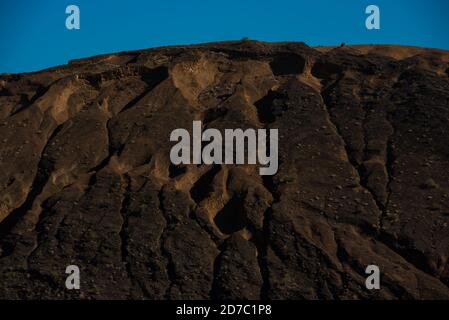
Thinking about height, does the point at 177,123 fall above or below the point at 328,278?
above

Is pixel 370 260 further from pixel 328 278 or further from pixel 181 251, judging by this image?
pixel 181 251

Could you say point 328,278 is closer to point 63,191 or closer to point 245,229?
point 245,229

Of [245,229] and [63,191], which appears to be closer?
[245,229]

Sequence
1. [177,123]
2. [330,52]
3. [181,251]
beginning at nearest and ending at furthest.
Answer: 1. [181,251]
2. [177,123]
3. [330,52]

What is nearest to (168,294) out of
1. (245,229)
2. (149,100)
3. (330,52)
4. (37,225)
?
(245,229)

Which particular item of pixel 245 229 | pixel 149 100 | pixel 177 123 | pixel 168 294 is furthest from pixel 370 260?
pixel 149 100
